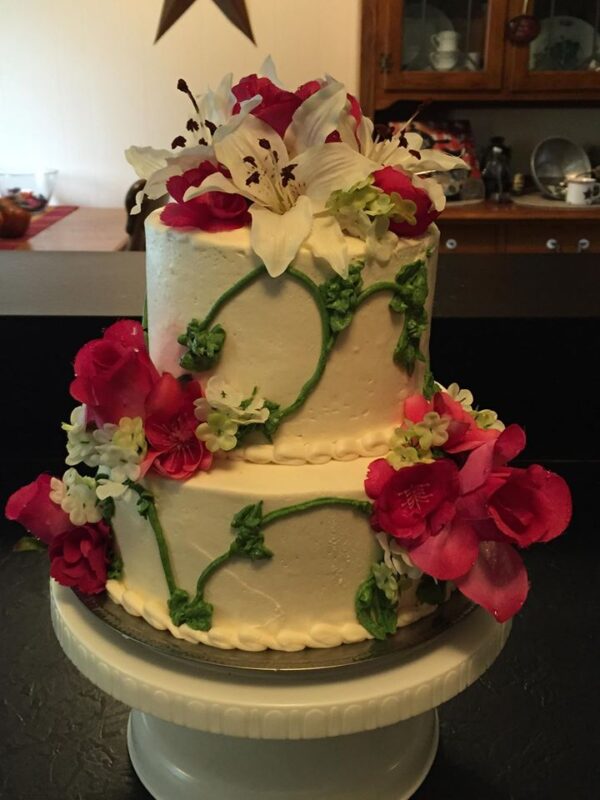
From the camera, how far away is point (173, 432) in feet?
3.11

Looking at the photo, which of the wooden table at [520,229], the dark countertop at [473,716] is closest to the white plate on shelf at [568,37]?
the wooden table at [520,229]

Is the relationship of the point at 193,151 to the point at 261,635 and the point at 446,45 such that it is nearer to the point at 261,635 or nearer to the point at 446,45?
the point at 261,635

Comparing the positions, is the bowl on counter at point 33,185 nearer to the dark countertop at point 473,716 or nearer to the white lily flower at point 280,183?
the dark countertop at point 473,716

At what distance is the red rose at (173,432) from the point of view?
3.08 feet

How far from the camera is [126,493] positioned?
0.99 meters

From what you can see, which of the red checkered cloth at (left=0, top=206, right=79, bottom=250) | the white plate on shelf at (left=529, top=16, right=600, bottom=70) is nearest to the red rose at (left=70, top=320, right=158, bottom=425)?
the red checkered cloth at (left=0, top=206, right=79, bottom=250)

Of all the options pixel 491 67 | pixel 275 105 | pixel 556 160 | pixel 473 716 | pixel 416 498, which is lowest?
pixel 473 716

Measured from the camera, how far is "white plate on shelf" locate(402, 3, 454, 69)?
3229 mm

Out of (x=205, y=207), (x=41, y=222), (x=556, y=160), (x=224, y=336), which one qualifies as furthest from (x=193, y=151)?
(x=556, y=160)

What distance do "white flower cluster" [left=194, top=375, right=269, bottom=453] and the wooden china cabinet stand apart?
8.04ft

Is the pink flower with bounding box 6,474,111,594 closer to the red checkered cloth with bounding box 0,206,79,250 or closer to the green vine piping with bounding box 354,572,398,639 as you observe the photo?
the green vine piping with bounding box 354,572,398,639

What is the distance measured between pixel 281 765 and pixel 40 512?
16.4 inches

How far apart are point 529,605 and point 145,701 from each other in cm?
74

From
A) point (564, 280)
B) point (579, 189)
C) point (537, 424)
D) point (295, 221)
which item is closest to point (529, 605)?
point (537, 424)
